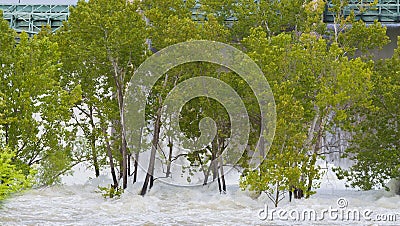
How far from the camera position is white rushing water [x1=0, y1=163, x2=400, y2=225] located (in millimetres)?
21688

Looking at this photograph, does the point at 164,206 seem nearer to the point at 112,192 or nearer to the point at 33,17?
the point at 112,192

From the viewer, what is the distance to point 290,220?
21.9 m

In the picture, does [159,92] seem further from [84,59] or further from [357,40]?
[357,40]

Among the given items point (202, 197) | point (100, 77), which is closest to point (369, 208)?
point (202, 197)

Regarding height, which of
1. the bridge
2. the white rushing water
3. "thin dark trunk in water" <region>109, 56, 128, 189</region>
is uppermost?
the bridge

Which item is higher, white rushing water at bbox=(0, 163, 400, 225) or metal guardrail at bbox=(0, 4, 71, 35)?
metal guardrail at bbox=(0, 4, 71, 35)
